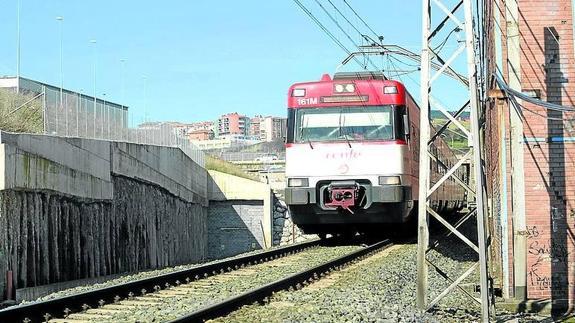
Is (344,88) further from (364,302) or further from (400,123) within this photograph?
(364,302)

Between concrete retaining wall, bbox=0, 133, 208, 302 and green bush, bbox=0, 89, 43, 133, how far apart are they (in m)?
3.01

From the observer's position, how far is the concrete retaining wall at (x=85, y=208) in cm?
1708

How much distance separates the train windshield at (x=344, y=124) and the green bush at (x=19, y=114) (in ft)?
35.4

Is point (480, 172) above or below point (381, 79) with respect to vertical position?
below

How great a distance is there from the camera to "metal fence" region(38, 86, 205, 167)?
24.5 m

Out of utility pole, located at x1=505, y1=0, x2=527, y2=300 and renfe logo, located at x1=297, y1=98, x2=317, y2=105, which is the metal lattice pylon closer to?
utility pole, located at x1=505, y1=0, x2=527, y2=300

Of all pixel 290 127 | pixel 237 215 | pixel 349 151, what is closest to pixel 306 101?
pixel 290 127

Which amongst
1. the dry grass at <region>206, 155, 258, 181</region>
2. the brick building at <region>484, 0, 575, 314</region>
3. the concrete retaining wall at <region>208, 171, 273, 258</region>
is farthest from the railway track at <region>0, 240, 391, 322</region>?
the dry grass at <region>206, 155, 258, 181</region>

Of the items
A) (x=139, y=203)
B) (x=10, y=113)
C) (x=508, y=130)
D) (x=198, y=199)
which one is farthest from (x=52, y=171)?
(x=198, y=199)

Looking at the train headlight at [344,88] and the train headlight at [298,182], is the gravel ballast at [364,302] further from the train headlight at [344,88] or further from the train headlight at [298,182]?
the train headlight at [344,88]

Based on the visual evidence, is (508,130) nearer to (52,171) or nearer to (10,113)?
(52,171)

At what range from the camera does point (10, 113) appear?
83.9 ft

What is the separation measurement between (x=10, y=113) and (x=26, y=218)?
351 inches

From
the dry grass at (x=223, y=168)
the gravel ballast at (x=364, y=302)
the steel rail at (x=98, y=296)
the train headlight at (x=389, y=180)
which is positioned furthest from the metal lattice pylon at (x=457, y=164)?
the dry grass at (x=223, y=168)
